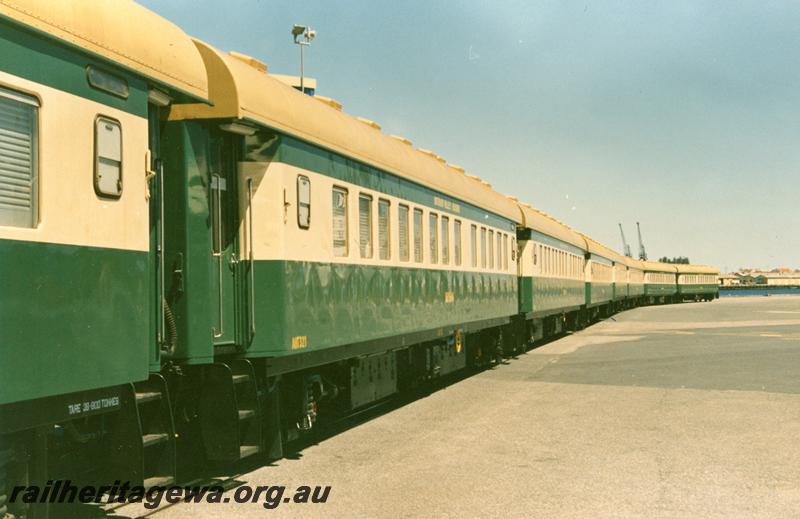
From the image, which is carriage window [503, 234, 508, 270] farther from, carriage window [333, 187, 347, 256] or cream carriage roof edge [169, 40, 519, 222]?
carriage window [333, 187, 347, 256]

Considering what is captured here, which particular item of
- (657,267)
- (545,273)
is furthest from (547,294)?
(657,267)

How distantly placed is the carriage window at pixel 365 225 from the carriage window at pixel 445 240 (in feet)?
12.3

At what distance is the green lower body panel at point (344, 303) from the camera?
8.59m

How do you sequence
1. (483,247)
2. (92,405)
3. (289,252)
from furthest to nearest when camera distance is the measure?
(483,247) < (289,252) < (92,405)

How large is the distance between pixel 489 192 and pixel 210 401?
13.1m

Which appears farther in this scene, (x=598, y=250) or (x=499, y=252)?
(x=598, y=250)

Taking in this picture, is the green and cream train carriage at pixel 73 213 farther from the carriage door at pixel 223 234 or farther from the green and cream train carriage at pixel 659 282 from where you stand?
the green and cream train carriage at pixel 659 282

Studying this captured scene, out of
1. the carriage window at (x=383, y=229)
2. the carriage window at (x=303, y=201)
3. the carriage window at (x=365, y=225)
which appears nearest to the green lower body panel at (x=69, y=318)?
the carriage window at (x=303, y=201)

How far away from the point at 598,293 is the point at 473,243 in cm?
2740

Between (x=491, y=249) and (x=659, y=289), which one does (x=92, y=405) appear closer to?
(x=491, y=249)

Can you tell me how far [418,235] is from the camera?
1356 centimetres

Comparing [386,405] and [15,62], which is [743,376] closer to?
[386,405]

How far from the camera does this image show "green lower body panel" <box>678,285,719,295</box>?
334 feet

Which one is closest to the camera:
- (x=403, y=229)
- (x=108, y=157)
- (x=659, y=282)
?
(x=108, y=157)
